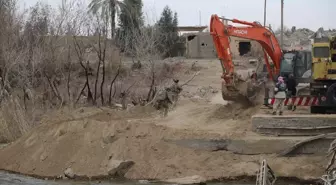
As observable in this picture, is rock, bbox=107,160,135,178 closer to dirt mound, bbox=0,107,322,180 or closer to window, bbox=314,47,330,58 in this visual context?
dirt mound, bbox=0,107,322,180

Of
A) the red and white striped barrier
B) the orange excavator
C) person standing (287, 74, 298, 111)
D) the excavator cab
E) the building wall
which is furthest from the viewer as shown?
the building wall

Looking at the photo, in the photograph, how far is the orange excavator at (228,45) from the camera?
2185 centimetres

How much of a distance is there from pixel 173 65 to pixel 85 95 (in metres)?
13.0

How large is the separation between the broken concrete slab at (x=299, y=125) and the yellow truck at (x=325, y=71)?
2.32 m

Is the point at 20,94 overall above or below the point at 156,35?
below

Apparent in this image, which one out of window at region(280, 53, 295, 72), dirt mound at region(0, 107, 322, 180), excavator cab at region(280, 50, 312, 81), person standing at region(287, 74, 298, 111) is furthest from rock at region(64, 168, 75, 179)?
window at region(280, 53, 295, 72)

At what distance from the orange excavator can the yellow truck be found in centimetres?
290

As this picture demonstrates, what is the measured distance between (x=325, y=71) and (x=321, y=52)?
65 centimetres

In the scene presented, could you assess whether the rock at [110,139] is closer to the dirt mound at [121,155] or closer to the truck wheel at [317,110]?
the dirt mound at [121,155]

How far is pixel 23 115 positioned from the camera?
83.1 feet

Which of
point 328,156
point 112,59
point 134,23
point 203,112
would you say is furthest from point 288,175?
Answer: point 134,23

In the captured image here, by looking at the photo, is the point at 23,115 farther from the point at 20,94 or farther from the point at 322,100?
the point at 322,100

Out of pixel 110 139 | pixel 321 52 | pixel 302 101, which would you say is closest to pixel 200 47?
pixel 302 101

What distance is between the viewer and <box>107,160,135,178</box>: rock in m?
17.6
